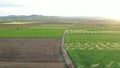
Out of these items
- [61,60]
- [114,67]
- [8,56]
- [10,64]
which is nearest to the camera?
[114,67]

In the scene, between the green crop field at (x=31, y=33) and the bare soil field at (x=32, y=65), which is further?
the green crop field at (x=31, y=33)

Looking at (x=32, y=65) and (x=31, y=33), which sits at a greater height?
(x=32, y=65)

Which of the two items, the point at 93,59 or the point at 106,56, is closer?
the point at 93,59

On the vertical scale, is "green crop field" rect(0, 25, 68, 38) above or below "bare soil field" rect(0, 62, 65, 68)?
below

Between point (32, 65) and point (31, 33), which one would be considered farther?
point (31, 33)

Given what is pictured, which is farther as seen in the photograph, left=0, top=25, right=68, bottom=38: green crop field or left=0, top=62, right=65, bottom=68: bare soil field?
left=0, top=25, right=68, bottom=38: green crop field

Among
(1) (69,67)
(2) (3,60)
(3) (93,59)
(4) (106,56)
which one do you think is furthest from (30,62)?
(4) (106,56)

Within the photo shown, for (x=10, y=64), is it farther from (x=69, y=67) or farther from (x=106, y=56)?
(x=106, y=56)

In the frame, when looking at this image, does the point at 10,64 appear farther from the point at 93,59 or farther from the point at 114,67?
the point at 114,67

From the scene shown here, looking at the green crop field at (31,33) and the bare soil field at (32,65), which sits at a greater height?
the bare soil field at (32,65)

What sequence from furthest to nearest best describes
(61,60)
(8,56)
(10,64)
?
1. (8,56)
2. (61,60)
3. (10,64)
